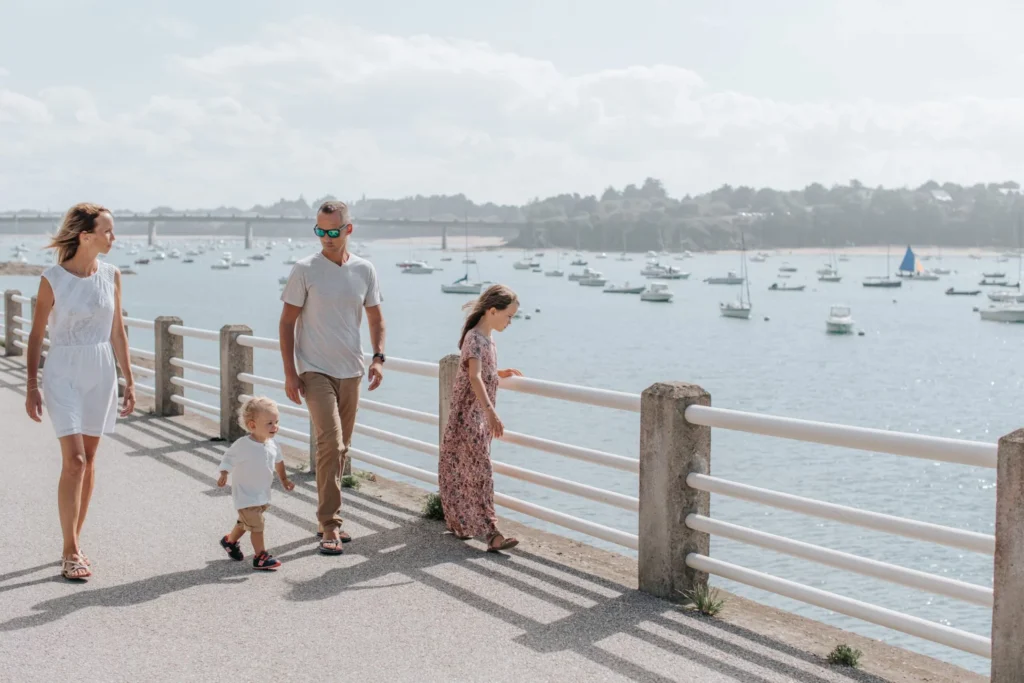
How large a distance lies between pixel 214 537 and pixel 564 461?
1067 inches

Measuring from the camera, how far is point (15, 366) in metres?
18.5

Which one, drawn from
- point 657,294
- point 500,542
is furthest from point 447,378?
point 657,294

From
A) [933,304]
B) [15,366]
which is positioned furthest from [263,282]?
[15,366]

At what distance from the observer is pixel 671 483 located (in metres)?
6.14

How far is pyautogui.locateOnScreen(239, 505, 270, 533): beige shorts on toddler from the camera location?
6617 mm

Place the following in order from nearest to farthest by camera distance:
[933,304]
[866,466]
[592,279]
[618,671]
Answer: [618,671], [866,466], [933,304], [592,279]

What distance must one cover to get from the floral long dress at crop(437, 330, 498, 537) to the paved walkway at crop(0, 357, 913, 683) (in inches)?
8.1

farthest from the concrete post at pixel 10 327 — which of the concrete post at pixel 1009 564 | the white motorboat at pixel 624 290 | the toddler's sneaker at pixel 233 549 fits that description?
the white motorboat at pixel 624 290

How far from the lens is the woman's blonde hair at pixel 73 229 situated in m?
6.26

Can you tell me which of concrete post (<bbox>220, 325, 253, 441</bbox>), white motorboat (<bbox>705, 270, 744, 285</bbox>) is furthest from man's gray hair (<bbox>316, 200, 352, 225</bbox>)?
white motorboat (<bbox>705, 270, 744, 285</bbox>)

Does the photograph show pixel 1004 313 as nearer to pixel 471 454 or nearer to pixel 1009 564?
pixel 471 454

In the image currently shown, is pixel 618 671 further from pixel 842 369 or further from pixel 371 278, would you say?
pixel 842 369

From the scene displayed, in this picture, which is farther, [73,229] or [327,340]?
[327,340]

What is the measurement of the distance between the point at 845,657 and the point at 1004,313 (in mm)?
120734
